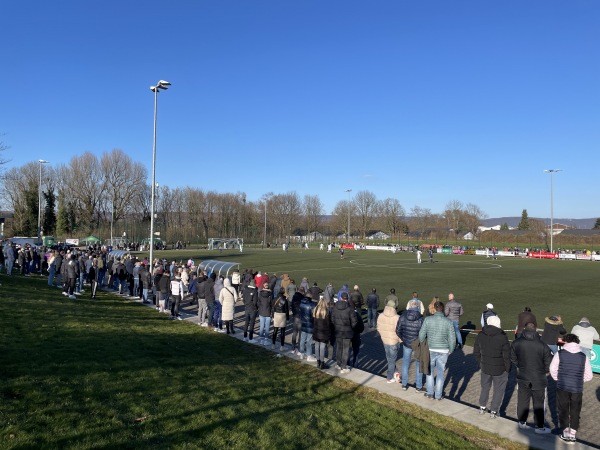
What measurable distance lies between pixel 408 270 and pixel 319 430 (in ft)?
107

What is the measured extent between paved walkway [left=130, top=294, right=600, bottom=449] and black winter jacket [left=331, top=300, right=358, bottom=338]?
0.95 meters

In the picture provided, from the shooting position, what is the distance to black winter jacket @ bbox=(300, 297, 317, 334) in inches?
417

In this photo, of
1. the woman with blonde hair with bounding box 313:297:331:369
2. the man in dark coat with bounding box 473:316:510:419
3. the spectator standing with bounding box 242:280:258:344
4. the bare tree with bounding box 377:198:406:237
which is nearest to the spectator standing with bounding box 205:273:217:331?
the spectator standing with bounding box 242:280:258:344

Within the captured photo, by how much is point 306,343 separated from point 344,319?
1.71 metres

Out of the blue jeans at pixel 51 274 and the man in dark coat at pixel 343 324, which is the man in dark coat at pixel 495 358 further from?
the blue jeans at pixel 51 274

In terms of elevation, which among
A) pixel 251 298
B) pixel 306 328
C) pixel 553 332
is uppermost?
pixel 251 298

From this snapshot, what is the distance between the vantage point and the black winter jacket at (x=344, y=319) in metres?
9.71

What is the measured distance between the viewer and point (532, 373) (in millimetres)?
7148

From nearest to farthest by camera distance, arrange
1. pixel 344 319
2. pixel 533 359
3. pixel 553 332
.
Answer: pixel 533 359, pixel 344 319, pixel 553 332

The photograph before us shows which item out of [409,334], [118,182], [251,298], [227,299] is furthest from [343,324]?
[118,182]

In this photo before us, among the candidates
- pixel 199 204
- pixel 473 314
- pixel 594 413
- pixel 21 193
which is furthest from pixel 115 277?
pixel 199 204

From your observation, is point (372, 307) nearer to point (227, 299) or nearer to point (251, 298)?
point (251, 298)

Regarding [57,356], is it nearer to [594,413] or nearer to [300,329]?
[300,329]

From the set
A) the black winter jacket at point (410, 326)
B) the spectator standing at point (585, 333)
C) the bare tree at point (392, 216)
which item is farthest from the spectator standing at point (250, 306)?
the bare tree at point (392, 216)
